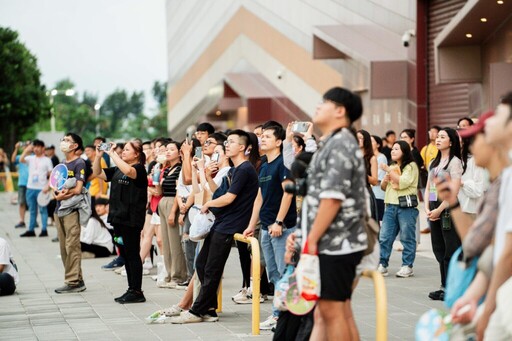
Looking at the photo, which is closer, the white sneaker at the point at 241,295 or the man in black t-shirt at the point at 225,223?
the man in black t-shirt at the point at 225,223

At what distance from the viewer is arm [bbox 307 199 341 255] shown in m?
6.31

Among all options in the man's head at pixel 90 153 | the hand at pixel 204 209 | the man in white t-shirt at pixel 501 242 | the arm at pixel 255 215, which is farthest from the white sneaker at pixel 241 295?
the man's head at pixel 90 153

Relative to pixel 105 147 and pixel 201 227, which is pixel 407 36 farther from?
pixel 201 227

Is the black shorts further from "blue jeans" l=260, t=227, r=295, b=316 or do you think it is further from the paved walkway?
"blue jeans" l=260, t=227, r=295, b=316

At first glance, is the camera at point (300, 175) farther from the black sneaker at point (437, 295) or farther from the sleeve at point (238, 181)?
the black sneaker at point (437, 295)

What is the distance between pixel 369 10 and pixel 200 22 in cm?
2950

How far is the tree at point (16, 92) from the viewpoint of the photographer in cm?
5712

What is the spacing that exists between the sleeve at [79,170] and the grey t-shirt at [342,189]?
6722mm

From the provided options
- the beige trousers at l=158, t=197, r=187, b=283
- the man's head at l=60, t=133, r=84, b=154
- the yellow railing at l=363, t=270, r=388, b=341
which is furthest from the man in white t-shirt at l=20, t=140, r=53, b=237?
the yellow railing at l=363, t=270, r=388, b=341

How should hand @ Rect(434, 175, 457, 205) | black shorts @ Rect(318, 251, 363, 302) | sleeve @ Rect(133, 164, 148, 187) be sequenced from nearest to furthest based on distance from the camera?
hand @ Rect(434, 175, 457, 205)
black shorts @ Rect(318, 251, 363, 302)
sleeve @ Rect(133, 164, 148, 187)

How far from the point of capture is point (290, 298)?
274 inches

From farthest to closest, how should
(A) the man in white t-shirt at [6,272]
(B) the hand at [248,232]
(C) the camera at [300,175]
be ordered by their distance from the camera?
1. (A) the man in white t-shirt at [6,272]
2. (B) the hand at [248,232]
3. (C) the camera at [300,175]

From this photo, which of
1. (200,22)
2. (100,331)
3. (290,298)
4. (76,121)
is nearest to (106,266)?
(100,331)

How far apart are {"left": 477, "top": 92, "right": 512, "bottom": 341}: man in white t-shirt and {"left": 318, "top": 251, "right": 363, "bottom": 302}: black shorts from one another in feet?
4.24
